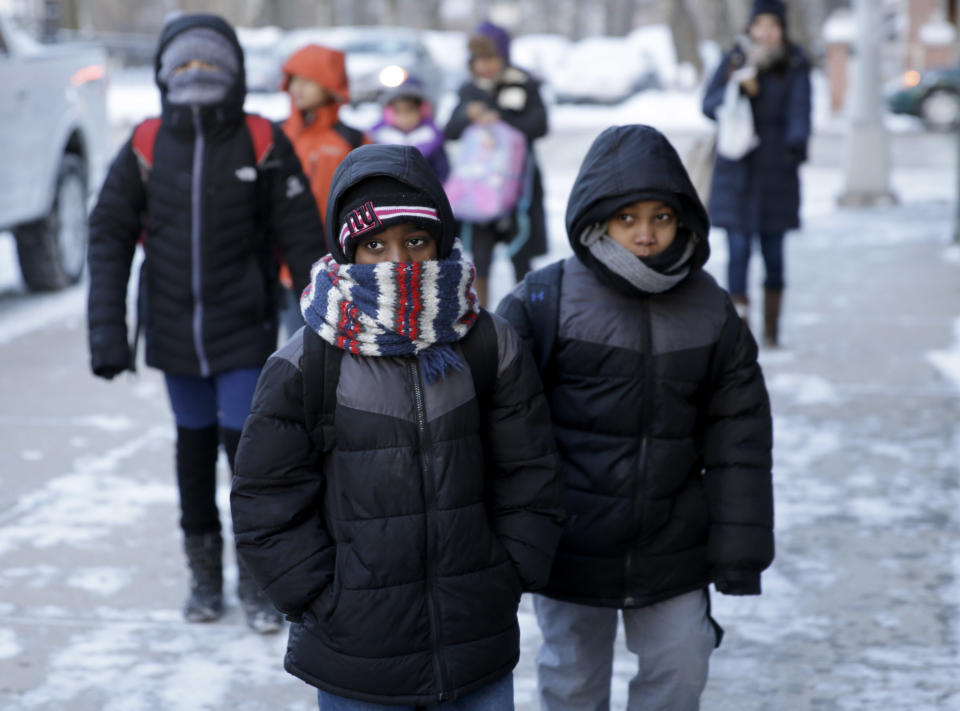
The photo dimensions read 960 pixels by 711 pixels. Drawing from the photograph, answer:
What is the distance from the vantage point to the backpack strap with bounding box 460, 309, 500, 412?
2.68 m

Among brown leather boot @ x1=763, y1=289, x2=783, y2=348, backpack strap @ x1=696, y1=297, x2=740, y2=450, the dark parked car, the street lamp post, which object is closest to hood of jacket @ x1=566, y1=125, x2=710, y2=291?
backpack strap @ x1=696, y1=297, x2=740, y2=450

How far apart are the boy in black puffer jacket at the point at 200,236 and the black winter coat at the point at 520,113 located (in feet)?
11.4

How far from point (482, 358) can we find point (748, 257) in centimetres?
539

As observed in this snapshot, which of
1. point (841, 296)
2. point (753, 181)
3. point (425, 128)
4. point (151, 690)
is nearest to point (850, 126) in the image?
point (841, 296)

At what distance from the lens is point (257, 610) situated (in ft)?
14.1

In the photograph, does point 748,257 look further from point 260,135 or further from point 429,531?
point 429,531

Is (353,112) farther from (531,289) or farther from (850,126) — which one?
(531,289)

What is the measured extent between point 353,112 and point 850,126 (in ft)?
33.2

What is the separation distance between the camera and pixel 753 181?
7.77 metres

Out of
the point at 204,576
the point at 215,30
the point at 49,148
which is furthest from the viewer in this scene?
the point at 49,148

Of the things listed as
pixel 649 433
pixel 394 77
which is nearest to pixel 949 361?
pixel 394 77

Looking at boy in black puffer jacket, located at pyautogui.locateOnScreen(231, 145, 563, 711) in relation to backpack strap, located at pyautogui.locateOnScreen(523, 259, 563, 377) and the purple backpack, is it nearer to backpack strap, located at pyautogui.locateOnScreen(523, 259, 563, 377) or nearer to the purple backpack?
backpack strap, located at pyautogui.locateOnScreen(523, 259, 563, 377)

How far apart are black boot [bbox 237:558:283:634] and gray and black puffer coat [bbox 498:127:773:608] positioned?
1.43 meters

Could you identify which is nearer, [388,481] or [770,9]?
[388,481]
